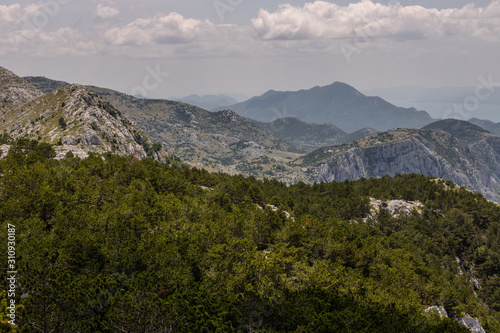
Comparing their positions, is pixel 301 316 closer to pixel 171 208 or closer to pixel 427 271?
pixel 171 208

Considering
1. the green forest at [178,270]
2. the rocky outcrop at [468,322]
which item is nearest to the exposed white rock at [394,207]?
the green forest at [178,270]

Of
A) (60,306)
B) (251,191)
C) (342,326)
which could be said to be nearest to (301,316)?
(342,326)

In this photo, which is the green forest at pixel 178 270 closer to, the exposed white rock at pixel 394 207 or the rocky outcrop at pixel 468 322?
the rocky outcrop at pixel 468 322

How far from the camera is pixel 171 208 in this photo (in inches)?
2530

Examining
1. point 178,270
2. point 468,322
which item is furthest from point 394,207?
point 178,270

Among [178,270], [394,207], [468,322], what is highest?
[178,270]

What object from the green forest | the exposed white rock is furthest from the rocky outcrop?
the exposed white rock

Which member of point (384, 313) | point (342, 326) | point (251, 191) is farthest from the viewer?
point (251, 191)

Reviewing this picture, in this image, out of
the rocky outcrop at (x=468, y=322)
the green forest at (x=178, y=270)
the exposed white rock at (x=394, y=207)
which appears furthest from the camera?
the exposed white rock at (x=394, y=207)

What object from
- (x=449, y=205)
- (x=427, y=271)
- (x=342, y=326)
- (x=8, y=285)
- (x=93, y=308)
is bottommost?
(x=449, y=205)

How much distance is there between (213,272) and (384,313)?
24.8m

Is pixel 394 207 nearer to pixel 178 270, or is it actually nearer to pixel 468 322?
pixel 468 322

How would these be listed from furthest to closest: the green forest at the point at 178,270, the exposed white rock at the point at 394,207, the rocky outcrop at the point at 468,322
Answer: the exposed white rock at the point at 394,207 → the rocky outcrop at the point at 468,322 → the green forest at the point at 178,270

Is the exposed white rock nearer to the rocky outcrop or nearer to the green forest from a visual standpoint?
the green forest
